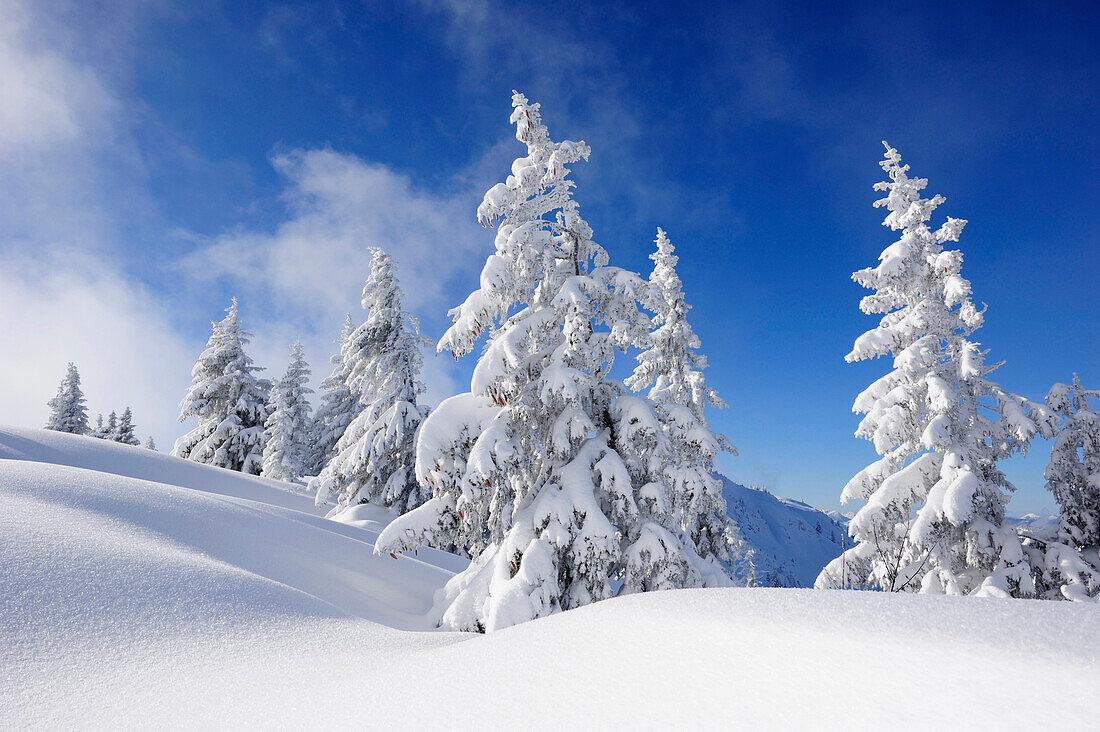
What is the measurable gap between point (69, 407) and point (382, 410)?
3797 centimetres

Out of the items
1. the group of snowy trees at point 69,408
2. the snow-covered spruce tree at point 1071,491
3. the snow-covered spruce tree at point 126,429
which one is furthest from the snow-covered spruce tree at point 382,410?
the snow-covered spruce tree at point 126,429

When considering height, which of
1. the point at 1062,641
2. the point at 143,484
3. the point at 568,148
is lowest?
the point at 143,484

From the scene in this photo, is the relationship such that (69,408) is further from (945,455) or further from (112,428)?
(945,455)

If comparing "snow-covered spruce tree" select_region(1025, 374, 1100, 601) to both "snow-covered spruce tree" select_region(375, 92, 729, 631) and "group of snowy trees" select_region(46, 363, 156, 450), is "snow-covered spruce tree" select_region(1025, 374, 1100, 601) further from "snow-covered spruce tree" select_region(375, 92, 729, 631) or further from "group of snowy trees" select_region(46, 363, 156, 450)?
"group of snowy trees" select_region(46, 363, 156, 450)

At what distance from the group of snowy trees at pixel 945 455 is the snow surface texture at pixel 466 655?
848cm

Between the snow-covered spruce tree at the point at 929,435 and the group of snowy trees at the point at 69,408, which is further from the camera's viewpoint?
the group of snowy trees at the point at 69,408

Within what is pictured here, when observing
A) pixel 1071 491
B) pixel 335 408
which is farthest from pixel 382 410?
pixel 1071 491

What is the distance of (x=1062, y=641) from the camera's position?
219 centimetres

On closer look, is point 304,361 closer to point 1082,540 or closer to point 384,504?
point 384,504

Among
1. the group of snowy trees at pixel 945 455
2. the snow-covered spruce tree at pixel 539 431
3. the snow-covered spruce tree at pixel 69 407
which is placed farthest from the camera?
the snow-covered spruce tree at pixel 69 407

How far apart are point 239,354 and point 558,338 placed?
87.9ft

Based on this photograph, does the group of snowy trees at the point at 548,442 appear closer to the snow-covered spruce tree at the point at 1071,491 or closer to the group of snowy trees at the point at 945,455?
the group of snowy trees at the point at 945,455

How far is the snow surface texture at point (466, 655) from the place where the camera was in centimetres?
209

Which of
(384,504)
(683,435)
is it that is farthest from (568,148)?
(384,504)
